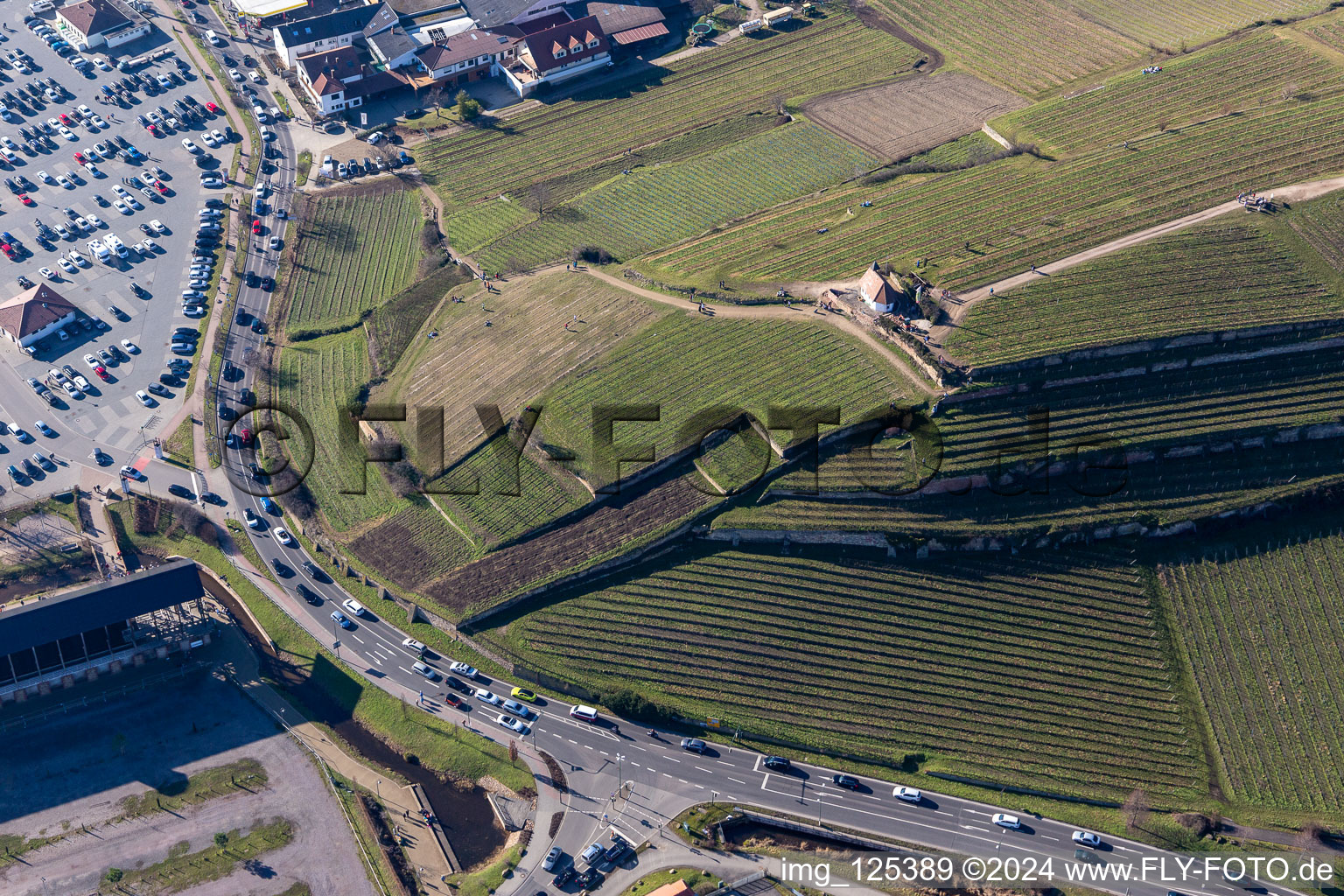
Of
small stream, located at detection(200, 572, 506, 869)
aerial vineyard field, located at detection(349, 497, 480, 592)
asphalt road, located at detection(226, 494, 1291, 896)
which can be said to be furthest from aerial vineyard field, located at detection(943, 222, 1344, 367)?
small stream, located at detection(200, 572, 506, 869)

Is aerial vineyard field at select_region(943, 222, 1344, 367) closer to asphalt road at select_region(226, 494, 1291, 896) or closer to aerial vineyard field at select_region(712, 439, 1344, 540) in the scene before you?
aerial vineyard field at select_region(712, 439, 1344, 540)

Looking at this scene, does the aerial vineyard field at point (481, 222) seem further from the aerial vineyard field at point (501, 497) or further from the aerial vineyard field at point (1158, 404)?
the aerial vineyard field at point (1158, 404)

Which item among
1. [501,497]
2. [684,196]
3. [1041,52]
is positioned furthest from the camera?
[1041,52]

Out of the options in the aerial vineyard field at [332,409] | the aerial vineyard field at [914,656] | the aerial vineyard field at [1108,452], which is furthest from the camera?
the aerial vineyard field at [332,409]

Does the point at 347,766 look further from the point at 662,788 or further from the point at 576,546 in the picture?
the point at 576,546

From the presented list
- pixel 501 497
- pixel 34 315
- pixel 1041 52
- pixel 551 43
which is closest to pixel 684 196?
pixel 551 43

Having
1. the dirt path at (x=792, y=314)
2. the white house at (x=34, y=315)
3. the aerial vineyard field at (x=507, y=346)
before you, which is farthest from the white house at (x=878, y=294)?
the white house at (x=34, y=315)
